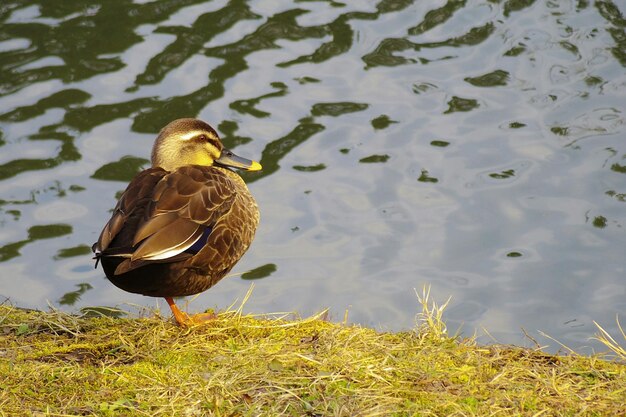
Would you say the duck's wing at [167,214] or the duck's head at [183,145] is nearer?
the duck's wing at [167,214]

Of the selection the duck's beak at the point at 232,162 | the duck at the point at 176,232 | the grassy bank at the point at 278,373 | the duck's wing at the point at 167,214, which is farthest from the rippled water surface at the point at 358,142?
the grassy bank at the point at 278,373

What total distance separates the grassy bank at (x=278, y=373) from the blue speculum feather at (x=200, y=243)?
40cm

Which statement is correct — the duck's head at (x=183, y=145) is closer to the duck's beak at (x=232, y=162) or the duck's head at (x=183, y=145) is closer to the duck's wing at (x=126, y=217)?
the duck's beak at (x=232, y=162)

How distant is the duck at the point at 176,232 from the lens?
16.3 feet

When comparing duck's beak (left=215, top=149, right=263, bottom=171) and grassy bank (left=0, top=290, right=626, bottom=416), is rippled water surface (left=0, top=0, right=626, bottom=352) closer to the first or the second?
duck's beak (left=215, top=149, right=263, bottom=171)

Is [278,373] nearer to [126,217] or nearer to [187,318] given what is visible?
[187,318]

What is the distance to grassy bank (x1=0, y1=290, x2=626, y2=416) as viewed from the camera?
14.2 ft

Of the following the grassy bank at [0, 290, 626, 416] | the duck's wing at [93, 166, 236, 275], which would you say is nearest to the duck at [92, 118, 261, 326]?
the duck's wing at [93, 166, 236, 275]

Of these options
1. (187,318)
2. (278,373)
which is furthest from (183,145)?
(278,373)

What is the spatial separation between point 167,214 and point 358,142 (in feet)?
15.2

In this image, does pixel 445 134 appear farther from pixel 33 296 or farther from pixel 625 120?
pixel 33 296

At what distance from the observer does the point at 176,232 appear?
5.11 m

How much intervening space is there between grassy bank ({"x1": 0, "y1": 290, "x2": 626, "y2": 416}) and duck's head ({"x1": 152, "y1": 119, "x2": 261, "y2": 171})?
1.14 metres

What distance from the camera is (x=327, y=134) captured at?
9.75 m
